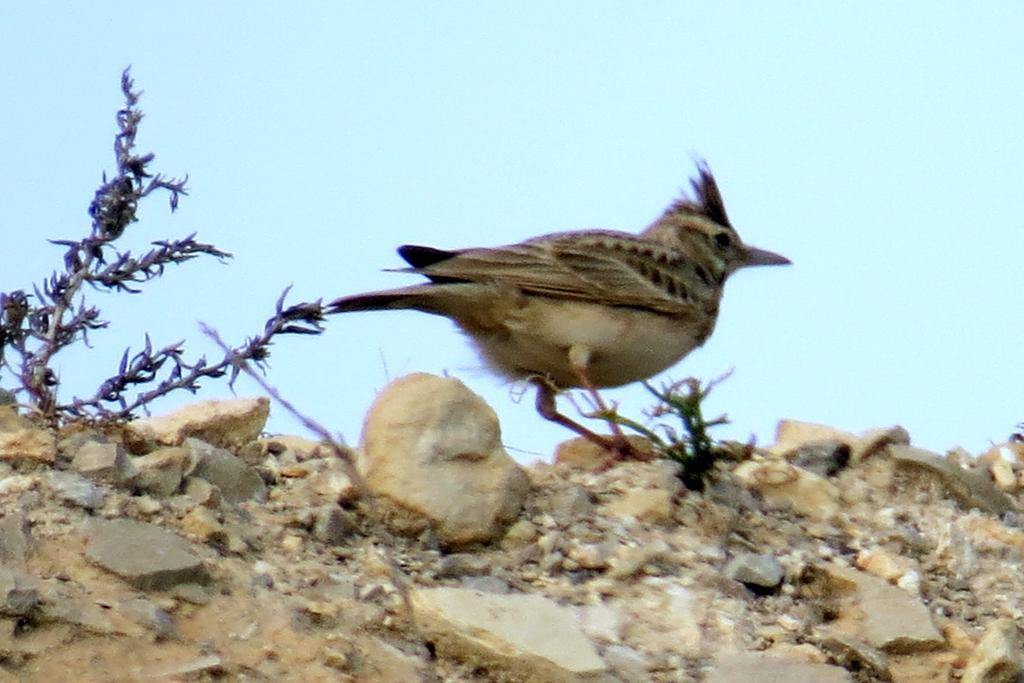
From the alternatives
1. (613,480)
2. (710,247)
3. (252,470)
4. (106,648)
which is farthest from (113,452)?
(710,247)

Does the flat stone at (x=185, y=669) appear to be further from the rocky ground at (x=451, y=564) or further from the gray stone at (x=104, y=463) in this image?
the gray stone at (x=104, y=463)

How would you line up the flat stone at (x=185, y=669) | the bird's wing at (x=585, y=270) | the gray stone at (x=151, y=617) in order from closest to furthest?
the flat stone at (x=185, y=669)
the gray stone at (x=151, y=617)
the bird's wing at (x=585, y=270)

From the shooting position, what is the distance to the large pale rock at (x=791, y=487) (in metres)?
5.73

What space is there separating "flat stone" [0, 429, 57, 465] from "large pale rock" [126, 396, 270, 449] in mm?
368

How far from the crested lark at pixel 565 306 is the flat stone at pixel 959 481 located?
4.67 ft

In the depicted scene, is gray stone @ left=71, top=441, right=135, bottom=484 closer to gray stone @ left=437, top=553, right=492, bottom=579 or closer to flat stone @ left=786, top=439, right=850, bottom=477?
gray stone @ left=437, top=553, right=492, bottom=579

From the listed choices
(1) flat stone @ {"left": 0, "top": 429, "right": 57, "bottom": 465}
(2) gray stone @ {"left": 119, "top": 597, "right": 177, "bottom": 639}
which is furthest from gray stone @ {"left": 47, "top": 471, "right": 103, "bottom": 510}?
(2) gray stone @ {"left": 119, "top": 597, "right": 177, "bottom": 639}

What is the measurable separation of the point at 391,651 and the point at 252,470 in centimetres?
112

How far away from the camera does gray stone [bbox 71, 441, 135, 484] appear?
470 cm

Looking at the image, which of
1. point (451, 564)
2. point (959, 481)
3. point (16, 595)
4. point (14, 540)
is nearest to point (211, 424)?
point (451, 564)

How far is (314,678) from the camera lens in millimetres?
3988

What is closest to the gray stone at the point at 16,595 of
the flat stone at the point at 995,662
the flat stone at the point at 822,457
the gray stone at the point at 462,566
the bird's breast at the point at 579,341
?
the gray stone at the point at 462,566

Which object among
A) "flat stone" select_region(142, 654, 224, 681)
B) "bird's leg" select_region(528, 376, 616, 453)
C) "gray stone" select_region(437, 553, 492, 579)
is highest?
"bird's leg" select_region(528, 376, 616, 453)

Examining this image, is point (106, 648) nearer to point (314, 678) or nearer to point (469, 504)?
point (314, 678)
